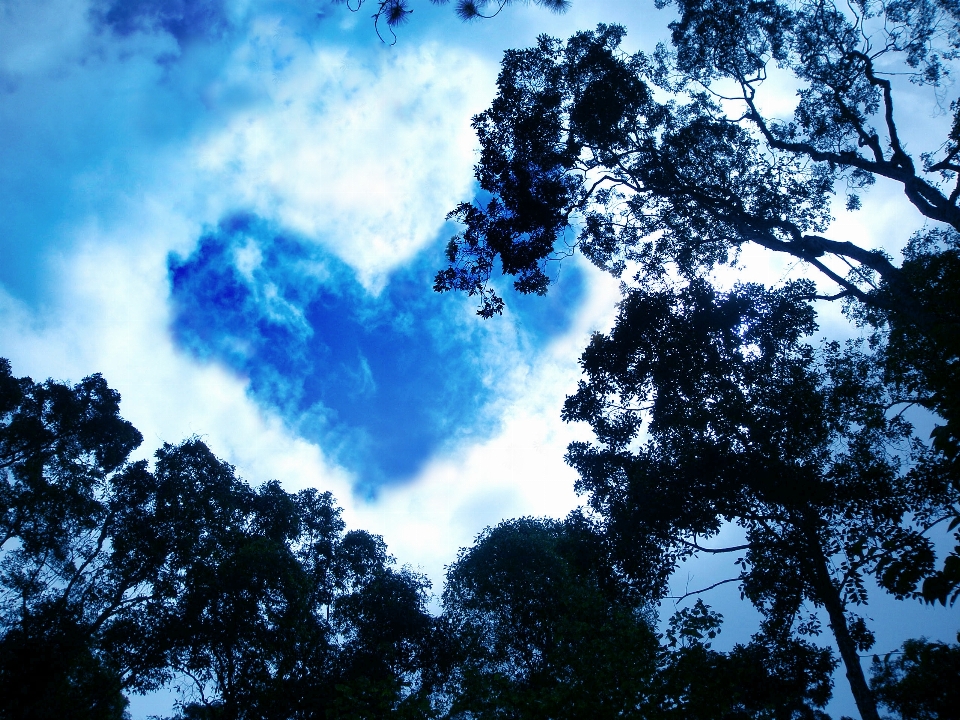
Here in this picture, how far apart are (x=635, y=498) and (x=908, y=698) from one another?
21786 mm

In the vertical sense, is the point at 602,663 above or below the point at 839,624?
below

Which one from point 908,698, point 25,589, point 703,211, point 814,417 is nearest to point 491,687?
point 814,417

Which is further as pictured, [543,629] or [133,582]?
[543,629]

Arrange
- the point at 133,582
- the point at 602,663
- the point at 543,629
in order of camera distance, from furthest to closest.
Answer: the point at 543,629
the point at 133,582
the point at 602,663

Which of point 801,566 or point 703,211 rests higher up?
point 703,211

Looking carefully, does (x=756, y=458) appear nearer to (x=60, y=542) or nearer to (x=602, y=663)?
(x=602, y=663)

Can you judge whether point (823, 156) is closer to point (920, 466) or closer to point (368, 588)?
point (920, 466)

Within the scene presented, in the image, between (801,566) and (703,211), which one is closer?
(801,566)

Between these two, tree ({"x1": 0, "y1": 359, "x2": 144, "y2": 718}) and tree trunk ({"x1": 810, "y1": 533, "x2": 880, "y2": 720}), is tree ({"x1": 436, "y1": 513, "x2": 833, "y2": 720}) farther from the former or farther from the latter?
tree ({"x1": 0, "y1": 359, "x2": 144, "y2": 718})

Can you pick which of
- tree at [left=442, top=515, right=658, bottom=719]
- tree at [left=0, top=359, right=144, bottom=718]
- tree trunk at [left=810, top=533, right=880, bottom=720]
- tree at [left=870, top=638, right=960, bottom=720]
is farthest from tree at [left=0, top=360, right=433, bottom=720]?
tree at [left=870, top=638, right=960, bottom=720]

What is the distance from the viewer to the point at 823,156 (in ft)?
56.4

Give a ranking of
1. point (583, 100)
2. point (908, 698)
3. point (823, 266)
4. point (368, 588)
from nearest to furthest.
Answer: point (823, 266), point (583, 100), point (908, 698), point (368, 588)

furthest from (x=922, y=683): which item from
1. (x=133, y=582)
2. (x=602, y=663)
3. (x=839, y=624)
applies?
(x=133, y=582)

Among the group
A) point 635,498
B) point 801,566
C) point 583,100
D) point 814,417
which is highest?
point 583,100
